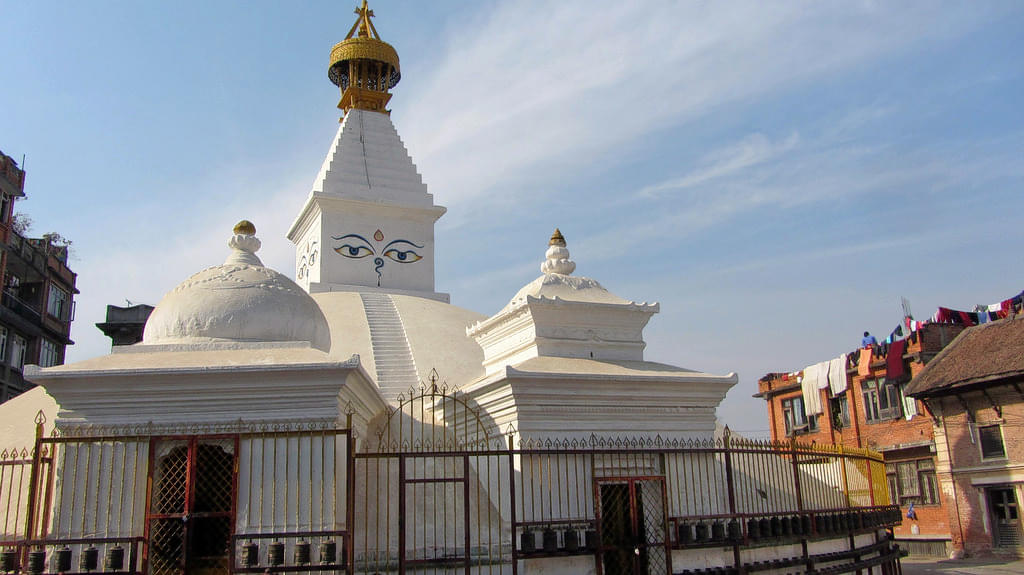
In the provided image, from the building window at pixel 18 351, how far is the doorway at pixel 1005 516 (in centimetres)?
3018

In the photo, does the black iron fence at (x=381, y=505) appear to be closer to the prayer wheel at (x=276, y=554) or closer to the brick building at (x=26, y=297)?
the prayer wheel at (x=276, y=554)

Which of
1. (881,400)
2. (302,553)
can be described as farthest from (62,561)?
(881,400)

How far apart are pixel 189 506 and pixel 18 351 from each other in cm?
2436

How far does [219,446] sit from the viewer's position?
9828 millimetres

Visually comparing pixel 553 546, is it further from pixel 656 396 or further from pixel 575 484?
pixel 656 396

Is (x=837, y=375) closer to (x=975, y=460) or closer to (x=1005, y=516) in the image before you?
(x=975, y=460)

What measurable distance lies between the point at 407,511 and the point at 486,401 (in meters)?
1.75

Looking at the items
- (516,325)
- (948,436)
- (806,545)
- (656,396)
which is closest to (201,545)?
(516,325)

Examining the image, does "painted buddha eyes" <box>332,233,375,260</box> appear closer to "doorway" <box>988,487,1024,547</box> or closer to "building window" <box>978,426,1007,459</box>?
"building window" <box>978,426,1007,459</box>

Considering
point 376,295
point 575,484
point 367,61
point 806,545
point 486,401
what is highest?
point 367,61

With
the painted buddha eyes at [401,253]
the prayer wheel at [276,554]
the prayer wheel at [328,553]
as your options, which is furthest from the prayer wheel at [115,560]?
the painted buddha eyes at [401,253]

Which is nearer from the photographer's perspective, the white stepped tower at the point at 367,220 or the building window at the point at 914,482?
the white stepped tower at the point at 367,220

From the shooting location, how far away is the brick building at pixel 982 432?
71.3ft

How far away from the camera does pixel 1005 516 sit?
22.2 m
